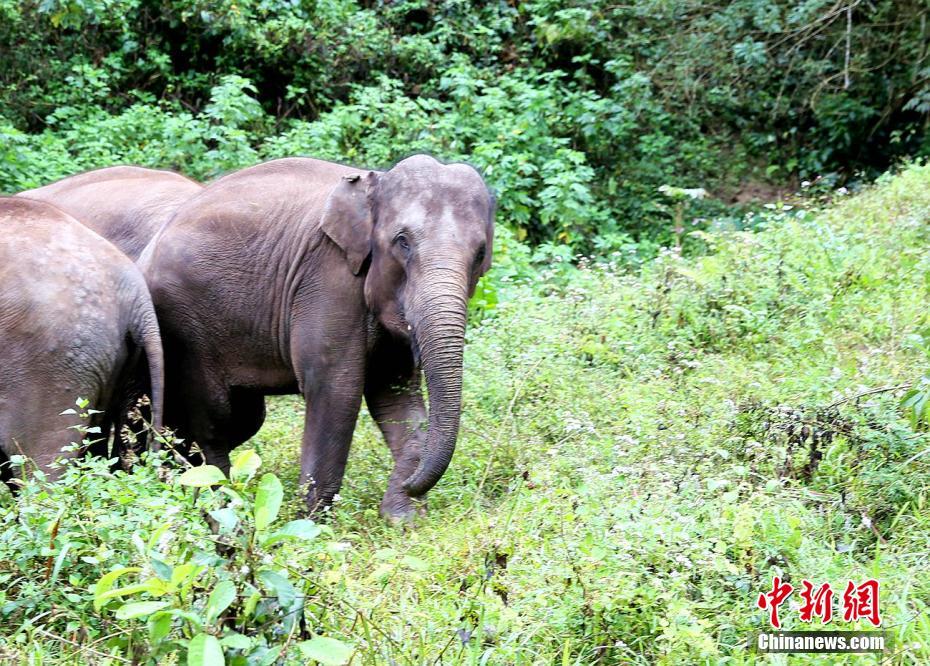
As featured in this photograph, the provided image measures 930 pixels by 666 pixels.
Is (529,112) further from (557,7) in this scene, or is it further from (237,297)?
(237,297)

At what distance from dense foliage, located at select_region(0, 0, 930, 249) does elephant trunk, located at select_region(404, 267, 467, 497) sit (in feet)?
15.6

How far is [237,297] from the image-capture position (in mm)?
5805

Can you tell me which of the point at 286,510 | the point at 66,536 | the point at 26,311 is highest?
the point at 26,311

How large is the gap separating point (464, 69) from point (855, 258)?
486cm

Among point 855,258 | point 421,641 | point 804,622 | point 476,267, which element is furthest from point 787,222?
point 421,641

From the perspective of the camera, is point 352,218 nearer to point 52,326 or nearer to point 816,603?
point 52,326

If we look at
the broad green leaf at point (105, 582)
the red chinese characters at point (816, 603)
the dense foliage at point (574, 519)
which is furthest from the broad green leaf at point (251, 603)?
the red chinese characters at point (816, 603)

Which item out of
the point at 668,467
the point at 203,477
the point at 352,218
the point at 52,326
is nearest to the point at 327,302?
the point at 352,218

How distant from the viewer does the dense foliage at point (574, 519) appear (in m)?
3.44

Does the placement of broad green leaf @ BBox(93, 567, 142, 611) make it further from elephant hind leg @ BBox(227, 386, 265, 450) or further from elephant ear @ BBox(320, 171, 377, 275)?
elephant hind leg @ BBox(227, 386, 265, 450)

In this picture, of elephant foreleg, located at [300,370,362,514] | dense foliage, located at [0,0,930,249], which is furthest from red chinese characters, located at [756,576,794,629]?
dense foliage, located at [0,0,930,249]

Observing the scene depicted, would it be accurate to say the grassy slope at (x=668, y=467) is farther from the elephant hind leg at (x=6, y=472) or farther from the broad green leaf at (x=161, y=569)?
the elephant hind leg at (x=6, y=472)

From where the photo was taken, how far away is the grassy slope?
12.1 feet

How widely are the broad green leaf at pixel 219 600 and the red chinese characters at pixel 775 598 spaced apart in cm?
160
